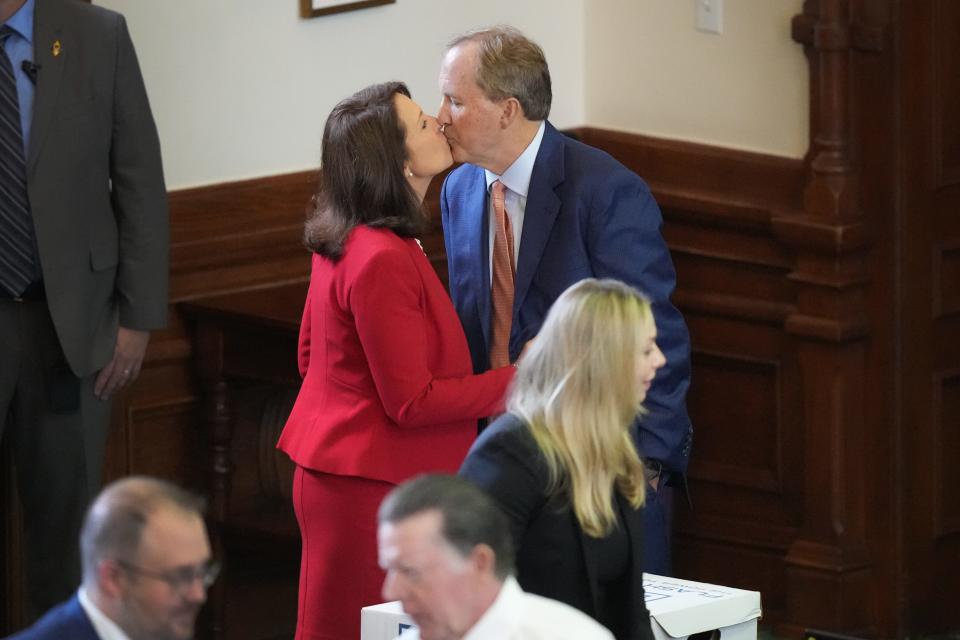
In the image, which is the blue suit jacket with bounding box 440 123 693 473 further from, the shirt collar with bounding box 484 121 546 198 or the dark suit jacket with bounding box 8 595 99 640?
the dark suit jacket with bounding box 8 595 99 640

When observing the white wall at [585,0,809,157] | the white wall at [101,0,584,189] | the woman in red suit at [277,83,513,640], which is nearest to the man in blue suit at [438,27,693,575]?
the woman in red suit at [277,83,513,640]

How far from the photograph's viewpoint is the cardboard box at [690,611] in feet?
10.1

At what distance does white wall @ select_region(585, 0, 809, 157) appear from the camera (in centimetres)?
510

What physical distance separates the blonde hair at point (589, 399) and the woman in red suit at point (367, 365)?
442mm

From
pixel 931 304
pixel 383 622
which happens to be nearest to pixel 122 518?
pixel 383 622

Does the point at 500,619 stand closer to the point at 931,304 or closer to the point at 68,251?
the point at 68,251

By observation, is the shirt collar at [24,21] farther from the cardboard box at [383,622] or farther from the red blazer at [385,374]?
the cardboard box at [383,622]

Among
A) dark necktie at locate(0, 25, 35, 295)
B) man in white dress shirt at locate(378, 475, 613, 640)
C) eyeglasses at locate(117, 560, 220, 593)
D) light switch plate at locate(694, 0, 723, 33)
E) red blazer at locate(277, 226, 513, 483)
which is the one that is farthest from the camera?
light switch plate at locate(694, 0, 723, 33)

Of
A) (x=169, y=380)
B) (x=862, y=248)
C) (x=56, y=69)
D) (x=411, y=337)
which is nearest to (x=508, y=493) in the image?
(x=411, y=337)

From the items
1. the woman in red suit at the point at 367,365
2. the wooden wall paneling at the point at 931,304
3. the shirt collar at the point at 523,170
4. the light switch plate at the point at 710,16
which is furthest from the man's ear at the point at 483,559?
the light switch plate at the point at 710,16

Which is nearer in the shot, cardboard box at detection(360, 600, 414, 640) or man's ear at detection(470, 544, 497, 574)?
man's ear at detection(470, 544, 497, 574)

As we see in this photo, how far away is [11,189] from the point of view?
384 centimetres

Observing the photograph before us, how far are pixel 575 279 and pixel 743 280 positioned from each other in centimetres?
169

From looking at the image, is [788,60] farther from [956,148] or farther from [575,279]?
[575,279]
